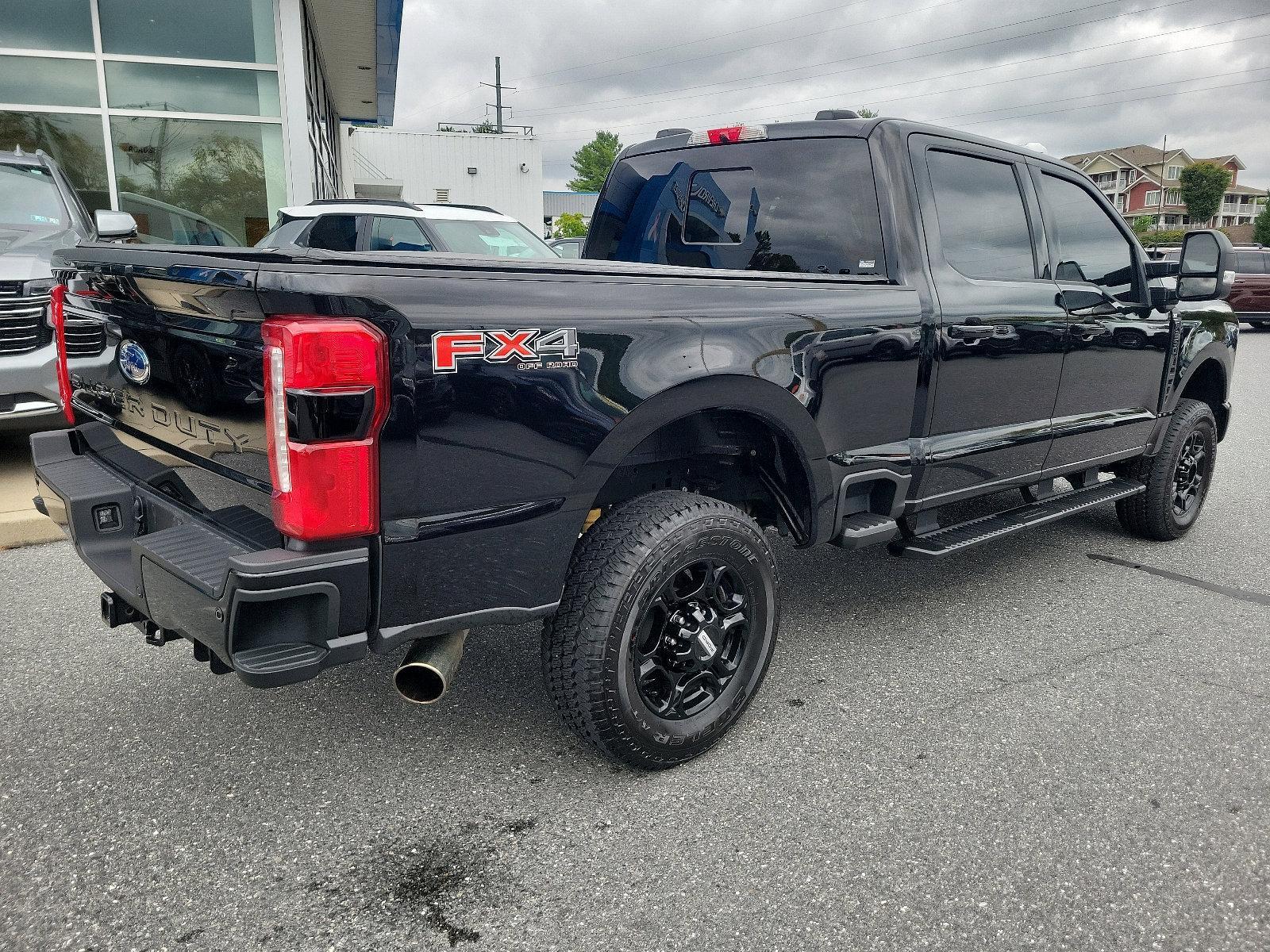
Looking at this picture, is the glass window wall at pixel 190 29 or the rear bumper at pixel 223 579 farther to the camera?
the glass window wall at pixel 190 29

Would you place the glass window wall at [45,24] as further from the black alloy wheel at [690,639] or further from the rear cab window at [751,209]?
the black alloy wheel at [690,639]

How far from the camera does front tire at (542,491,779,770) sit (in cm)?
238

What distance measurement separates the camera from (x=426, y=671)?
2.25 meters

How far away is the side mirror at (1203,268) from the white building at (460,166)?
31.3m

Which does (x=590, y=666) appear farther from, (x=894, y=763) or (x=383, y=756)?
(x=894, y=763)

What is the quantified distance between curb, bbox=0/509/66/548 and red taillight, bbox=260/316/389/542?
3.47 meters

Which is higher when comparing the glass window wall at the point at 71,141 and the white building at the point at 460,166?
the white building at the point at 460,166

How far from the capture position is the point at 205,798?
2486 millimetres

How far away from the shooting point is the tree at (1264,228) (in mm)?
73938

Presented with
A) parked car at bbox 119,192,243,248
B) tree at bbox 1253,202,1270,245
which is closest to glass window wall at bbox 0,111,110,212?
parked car at bbox 119,192,243,248

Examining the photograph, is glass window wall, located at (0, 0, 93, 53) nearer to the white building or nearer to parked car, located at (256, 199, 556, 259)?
parked car, located at (256, 199, 556, 259)

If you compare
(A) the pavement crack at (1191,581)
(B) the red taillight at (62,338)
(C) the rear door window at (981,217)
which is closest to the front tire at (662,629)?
(C) the rear door window at (981,217)

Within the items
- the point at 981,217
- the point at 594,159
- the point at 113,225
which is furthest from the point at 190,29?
the point at 594,159

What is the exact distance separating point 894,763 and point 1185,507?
3.29m
